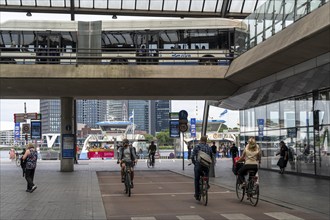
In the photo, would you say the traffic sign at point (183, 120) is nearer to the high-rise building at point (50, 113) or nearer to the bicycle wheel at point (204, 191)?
the high-rise building at point (50, 113)

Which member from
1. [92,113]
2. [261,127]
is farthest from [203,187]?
[92,113]

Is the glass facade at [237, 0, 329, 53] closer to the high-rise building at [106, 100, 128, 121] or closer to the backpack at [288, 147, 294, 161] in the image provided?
the backpack at [288, 147, 294, 161]

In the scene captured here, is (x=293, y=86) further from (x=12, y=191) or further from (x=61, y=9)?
(x=61, y=9)

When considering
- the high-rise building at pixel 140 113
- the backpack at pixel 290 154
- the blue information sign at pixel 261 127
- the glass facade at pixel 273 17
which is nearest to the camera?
the glass facade at pixel 273 17

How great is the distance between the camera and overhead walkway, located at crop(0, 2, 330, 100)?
45.9 ft

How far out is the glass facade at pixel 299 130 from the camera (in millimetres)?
19469

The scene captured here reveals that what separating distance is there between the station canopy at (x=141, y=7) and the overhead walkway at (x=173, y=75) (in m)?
6.32

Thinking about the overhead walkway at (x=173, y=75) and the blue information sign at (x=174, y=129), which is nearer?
the overhead walkway at (x=173, y=75)

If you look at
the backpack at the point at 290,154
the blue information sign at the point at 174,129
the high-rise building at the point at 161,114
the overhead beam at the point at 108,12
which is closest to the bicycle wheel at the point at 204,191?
the backpack at the point at 290,154

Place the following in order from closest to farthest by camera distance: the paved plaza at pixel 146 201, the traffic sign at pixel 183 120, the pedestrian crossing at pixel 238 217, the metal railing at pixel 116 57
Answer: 1. the pedestrian crossing at pixel 238 217
2. the paved plaza at pixel 146 201
3. the metal railing at pixel 116 57
4. the traffic sign at pixel 183 120

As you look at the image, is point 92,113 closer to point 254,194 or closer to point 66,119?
point 66,119

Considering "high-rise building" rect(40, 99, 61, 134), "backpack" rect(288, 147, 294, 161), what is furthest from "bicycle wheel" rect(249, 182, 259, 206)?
"high-rise building" rect(40, 99, 61, 134)

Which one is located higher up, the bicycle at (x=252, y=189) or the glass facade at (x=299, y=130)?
the glass facade at (x=299, y=130)

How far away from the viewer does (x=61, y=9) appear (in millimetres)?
30328
